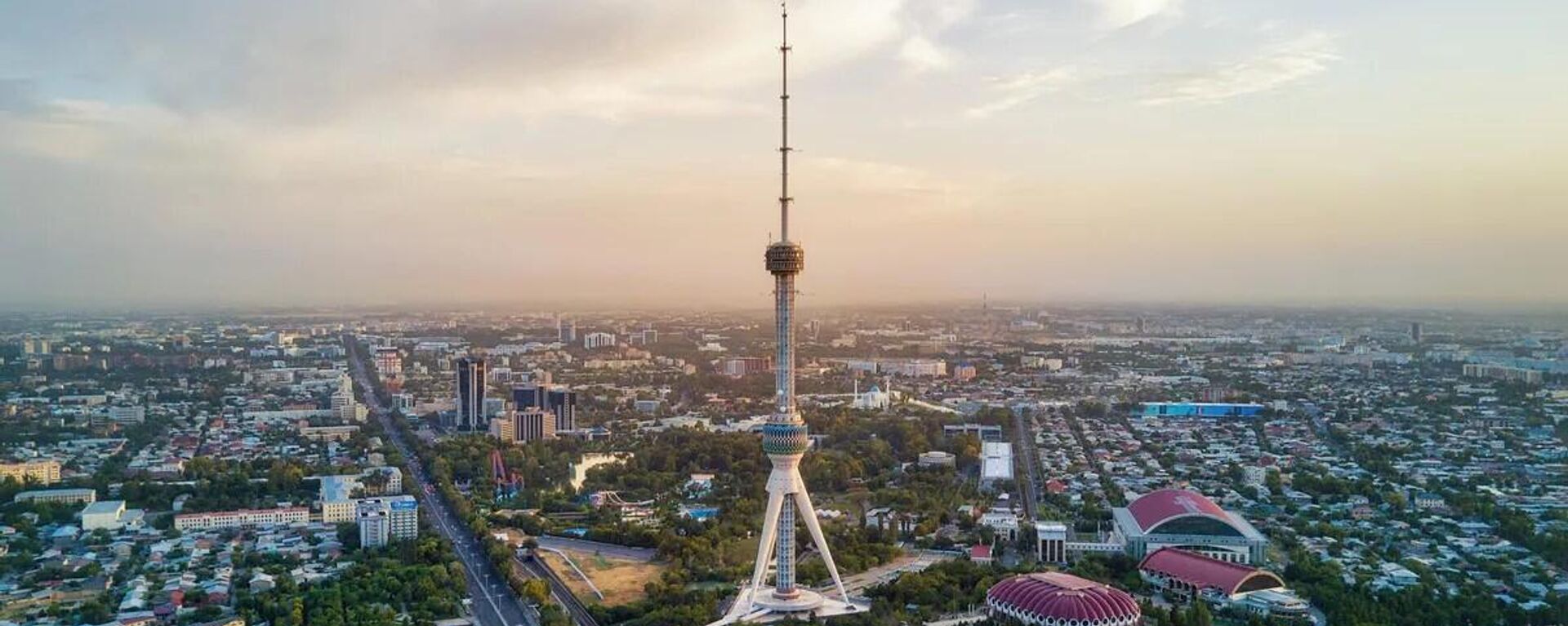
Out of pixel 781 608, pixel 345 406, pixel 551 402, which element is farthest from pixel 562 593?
pixel 345 406

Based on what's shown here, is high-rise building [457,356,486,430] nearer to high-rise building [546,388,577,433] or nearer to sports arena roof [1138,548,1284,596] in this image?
high-rise building [546,388,577,433]

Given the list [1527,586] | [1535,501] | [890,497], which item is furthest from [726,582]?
[1535,501]

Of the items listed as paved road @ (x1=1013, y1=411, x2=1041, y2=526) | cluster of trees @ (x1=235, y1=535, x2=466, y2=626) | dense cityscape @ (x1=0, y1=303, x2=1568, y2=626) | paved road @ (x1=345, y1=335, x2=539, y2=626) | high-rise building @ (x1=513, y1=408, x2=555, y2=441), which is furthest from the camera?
high-rise building @ (x1=513, y1=408, x2=555, y2=441)

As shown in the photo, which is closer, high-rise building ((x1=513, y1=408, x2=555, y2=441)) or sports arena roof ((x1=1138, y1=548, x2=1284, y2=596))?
sports arena roof ((x1=1138, y1=548, x2=1284, y2=596))

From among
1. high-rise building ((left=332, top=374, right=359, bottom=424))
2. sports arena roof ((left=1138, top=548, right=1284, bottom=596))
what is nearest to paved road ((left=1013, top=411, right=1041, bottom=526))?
sports arena roof ((left=1138, top=548, right=1284, bottom=596))

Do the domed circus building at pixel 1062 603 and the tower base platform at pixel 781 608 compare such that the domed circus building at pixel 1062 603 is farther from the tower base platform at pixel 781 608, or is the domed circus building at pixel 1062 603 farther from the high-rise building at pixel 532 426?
the high-rise building at pixel 532 426

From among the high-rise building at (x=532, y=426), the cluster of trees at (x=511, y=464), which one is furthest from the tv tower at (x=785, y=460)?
the high-rise building at (x=532, y=426)
